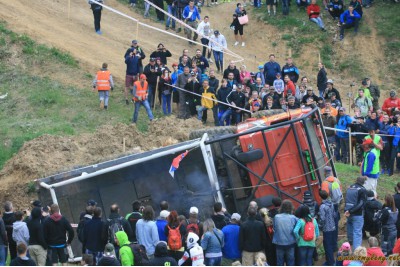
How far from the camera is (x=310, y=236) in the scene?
57.7 feet

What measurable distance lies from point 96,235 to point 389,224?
Result: 5.64 meters

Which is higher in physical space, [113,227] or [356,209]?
[356,209]

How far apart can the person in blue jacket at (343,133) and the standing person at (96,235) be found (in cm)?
987

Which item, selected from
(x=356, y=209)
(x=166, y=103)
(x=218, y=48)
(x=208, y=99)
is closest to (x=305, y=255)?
(x=356, y=209)

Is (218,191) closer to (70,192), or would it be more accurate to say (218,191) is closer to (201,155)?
(201,155)

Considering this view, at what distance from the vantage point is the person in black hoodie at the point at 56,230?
18.1 meters

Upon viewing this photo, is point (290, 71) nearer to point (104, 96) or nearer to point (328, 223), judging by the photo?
point (104, 96)

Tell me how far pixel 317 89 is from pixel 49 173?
12.3 meters

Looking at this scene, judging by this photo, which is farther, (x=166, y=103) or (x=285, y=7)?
(x=285, y=7)

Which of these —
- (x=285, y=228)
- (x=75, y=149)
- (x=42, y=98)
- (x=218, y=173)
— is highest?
(x=42, y=98)

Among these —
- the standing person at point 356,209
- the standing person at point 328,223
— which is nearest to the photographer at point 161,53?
the standing person at point 356,209

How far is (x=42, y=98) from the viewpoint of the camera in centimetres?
2781

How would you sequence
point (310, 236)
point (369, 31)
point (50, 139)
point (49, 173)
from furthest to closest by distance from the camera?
1. point (369, 31)
2. point (50, 139)
3. point (49, 173)
4. point (310, 236)

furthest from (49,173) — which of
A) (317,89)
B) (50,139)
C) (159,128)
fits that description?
(317,89)
